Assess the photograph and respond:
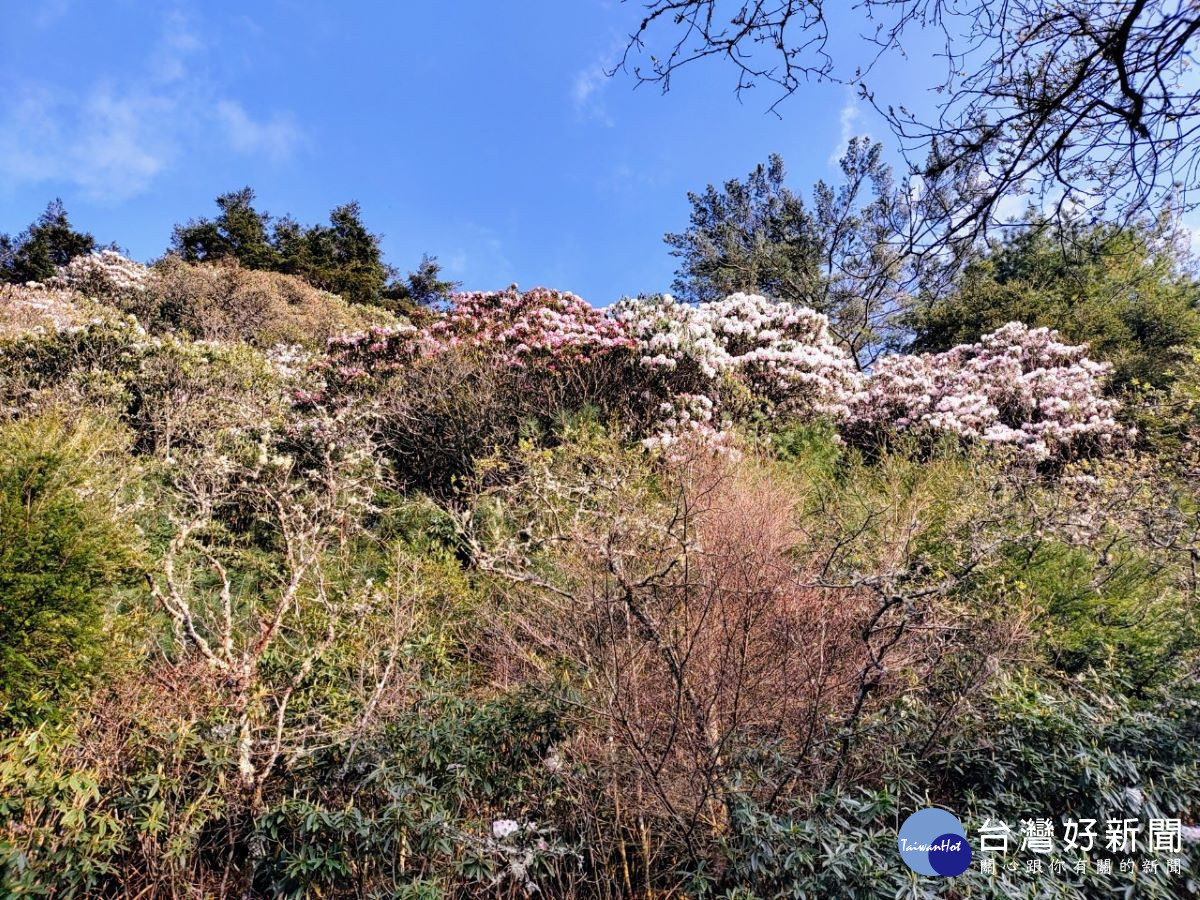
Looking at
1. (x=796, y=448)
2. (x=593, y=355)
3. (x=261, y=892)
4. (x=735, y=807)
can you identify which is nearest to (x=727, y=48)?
(x=735, y=807)

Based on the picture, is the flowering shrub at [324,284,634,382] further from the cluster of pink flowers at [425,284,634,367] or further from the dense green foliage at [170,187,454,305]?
the dense green foliage at [170,187,454,305]

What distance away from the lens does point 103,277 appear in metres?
14.5

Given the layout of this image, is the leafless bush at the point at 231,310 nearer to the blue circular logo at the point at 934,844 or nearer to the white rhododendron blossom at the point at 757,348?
the white rhododendron blossom at the point at 757,348

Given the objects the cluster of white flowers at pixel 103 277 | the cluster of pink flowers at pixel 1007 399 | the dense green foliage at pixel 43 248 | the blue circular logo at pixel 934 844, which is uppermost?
the dense green foliage at pixel 43 248

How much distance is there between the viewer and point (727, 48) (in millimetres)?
1702

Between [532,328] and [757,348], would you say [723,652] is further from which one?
Answer: [757,348]

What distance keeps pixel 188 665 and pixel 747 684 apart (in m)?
2.67

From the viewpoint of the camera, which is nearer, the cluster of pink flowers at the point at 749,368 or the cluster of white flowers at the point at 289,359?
the cluster of pink flowers at the point at 749,368

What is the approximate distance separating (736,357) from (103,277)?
15741 millimetres

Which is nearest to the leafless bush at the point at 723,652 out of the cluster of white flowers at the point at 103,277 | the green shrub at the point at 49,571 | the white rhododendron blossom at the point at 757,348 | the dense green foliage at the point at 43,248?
the green shrub at the point at 49,571

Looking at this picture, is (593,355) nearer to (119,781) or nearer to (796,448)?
(796,448)

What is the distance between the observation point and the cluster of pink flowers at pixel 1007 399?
27.8 feet

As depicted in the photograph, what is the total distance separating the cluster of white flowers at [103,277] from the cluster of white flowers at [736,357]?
13108 millimetres

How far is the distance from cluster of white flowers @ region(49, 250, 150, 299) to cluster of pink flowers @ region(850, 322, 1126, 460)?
1664cm
